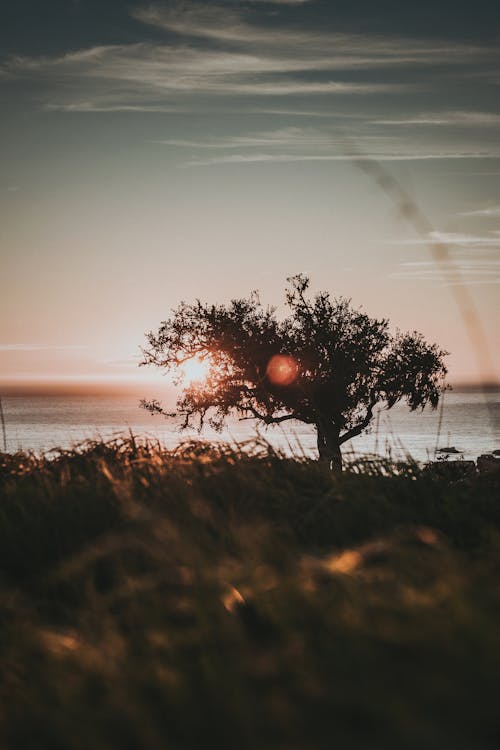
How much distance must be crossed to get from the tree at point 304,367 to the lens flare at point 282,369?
0.03 m

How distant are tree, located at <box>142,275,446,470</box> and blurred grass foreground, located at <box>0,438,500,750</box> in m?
23.6

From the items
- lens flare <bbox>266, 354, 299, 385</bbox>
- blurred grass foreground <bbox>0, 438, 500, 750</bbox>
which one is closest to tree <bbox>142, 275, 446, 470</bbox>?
lens flare <bbox>266, 354, 299, 385</bbox>

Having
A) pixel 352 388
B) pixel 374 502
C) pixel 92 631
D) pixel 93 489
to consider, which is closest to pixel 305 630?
pixel 92 631

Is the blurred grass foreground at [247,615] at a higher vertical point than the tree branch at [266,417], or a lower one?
lower

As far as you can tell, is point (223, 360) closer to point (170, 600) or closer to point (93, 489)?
point (93, 489)

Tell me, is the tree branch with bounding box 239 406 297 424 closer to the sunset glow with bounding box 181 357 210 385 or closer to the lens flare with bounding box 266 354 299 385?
the lens flare with bounding box 266 354 299 385

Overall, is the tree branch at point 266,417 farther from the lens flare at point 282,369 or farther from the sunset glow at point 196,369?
the sunset glow at point 196,369

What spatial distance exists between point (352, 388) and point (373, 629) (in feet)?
91.0

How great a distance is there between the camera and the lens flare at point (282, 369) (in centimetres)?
3069

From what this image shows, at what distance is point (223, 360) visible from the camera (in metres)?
31.4

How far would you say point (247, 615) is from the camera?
4.11 meters

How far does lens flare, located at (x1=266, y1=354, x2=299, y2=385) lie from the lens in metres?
30.7

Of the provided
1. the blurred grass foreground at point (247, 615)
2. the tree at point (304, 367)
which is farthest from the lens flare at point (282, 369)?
the blurred grass foreground at point (247, 615)

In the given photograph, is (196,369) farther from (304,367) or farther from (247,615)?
(247,615)
